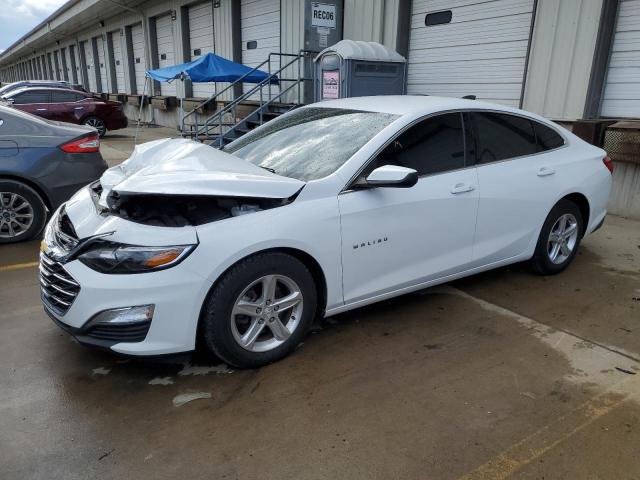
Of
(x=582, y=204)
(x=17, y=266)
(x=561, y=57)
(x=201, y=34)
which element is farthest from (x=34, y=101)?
(x=582, y=204)

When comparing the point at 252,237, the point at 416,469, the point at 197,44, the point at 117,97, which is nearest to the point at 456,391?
the point at 416,469

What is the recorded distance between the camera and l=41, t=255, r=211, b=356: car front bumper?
255 cm

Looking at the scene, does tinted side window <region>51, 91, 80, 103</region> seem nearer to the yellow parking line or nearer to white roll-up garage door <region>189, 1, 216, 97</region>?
white roll-up garage door <region>189, 1, 216, 97</region>

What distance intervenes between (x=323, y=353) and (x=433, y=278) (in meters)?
0.99

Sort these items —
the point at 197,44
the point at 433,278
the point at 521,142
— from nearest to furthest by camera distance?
the point at 433,278, the point at 521,142, the point at 197,44

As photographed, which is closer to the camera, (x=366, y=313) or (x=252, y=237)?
(x=252, y=237)

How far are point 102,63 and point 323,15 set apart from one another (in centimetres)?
2209

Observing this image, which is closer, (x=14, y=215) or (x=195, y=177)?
(x=195, y=177)

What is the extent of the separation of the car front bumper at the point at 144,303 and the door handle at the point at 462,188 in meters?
1.83

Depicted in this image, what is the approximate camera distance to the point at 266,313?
2.91 metres

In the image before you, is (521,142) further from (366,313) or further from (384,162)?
(366,313)

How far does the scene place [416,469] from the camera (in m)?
2.23

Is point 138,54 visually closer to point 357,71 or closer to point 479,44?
point 357,71

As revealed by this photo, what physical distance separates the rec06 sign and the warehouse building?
0.02 meters
